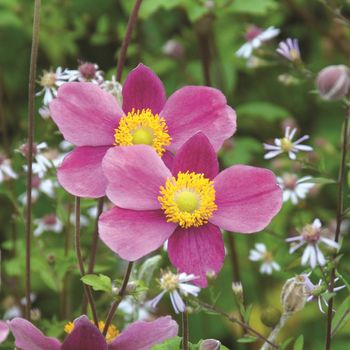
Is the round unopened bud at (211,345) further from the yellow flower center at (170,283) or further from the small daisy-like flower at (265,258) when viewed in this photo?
the small daisy-like flower at (265,258)

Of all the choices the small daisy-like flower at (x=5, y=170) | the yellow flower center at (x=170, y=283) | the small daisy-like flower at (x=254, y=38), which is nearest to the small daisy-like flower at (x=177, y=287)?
the yellow flower center at (x=170, y=283)

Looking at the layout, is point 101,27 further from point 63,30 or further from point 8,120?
point 8,120

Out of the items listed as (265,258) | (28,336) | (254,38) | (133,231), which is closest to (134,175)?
(133,231)

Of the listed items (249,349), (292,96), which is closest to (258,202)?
(249,349)

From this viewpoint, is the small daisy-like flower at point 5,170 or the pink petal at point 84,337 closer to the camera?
the pink petal at point 84,337

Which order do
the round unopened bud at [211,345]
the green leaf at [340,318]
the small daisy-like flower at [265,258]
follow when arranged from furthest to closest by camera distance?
the small daisy-like flower at [265,258] → the green leaf at [340,318] → the round unopened bud at [211,345]
